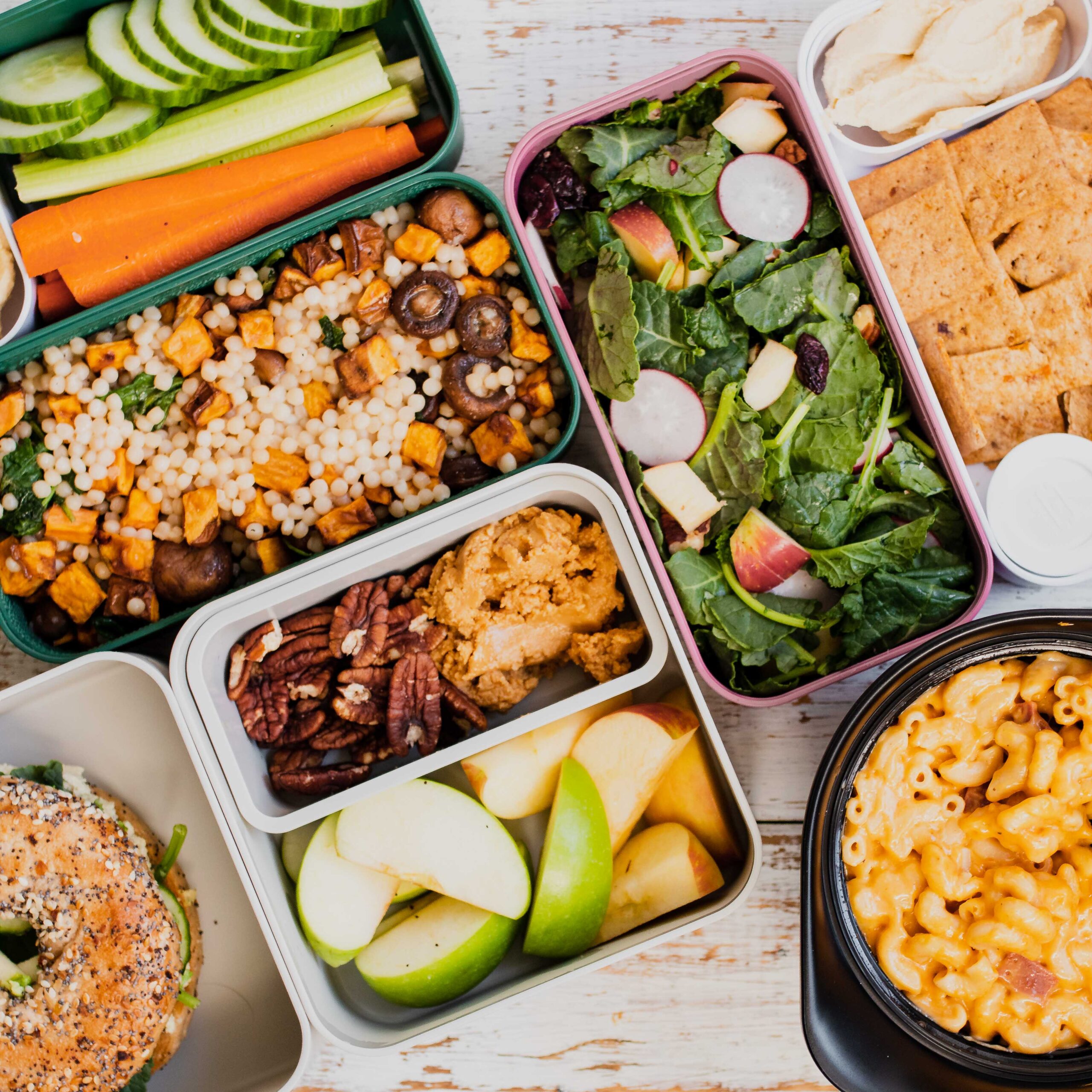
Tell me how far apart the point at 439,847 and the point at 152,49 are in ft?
4.94

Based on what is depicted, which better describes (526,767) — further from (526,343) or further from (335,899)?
(526,343)

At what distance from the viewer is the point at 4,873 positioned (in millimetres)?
1434

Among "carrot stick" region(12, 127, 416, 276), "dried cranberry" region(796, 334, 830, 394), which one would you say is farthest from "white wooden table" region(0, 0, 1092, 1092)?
"carrot stick" region(12, 127, 416, 276)

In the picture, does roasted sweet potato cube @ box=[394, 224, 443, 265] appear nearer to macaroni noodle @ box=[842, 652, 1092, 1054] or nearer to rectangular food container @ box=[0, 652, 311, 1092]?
rectangular food container @ box=[0, 652, 311, 1092]

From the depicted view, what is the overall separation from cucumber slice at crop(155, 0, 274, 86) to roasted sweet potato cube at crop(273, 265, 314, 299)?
1.17 ft

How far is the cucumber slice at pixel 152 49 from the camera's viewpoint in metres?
1.58

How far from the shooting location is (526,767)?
1.59 meters

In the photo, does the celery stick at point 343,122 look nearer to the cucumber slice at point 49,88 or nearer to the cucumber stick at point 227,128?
the cucumber stick at point 227,128

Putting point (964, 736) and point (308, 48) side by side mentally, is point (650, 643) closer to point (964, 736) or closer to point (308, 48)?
point (964, 736)

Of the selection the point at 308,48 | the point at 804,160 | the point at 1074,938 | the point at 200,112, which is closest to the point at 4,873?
the point at 200,112

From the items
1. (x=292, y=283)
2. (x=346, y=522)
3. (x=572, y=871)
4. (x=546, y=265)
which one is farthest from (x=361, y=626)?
(x=546, y=265)

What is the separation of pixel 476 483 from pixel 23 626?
2.95ft

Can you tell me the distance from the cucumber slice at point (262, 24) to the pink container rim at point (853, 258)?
0.43 m

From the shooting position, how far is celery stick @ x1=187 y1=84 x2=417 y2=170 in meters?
1.67
